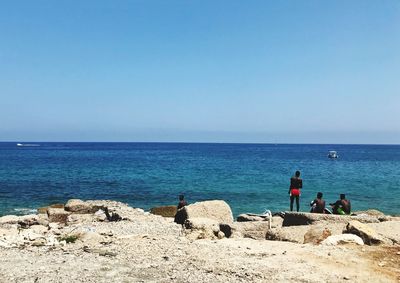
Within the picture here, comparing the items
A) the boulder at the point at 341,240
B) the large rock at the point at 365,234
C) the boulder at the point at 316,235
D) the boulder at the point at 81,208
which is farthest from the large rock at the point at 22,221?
the large rock at the point at 365,234

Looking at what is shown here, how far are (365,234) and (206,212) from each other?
5.93m

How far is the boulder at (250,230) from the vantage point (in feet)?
44.5

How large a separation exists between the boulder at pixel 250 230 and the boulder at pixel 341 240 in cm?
272

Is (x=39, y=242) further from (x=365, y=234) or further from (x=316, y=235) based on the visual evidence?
(x=365, y=234)

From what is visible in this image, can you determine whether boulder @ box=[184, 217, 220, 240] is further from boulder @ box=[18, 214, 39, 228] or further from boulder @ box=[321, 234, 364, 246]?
boulder @ box=[18, 214, 39, 228]

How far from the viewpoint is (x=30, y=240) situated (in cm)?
1272

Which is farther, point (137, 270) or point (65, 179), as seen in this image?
point (65, 179)

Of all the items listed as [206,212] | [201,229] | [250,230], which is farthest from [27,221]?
[250,230]

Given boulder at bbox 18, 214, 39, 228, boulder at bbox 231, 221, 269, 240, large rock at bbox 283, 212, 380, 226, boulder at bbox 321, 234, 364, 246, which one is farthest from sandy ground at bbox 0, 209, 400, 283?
boulder at bbox 18, 214, 39, 228

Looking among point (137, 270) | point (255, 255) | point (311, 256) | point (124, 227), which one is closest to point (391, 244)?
point (311, 256)

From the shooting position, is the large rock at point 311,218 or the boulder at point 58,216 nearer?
the large rock at point 311,218

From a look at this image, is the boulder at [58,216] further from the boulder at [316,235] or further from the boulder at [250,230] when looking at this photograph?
the boulder at [316,235]

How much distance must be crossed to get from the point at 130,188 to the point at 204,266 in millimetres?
30337

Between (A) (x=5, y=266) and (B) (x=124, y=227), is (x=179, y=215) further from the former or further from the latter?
(A) (x=5, y=266)
